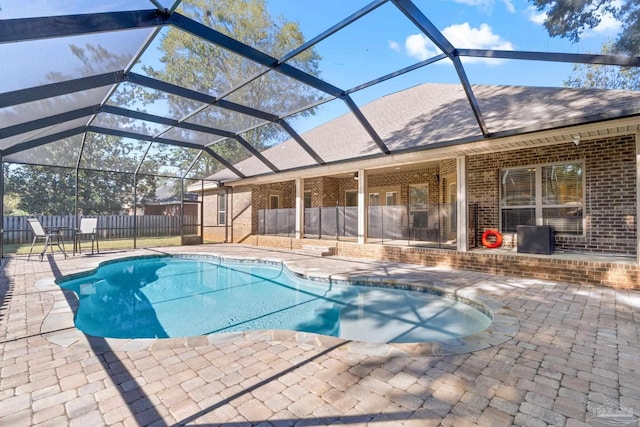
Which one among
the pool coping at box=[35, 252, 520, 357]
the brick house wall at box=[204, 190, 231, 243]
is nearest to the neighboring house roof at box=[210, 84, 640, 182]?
the brick house wall at box=[204, 190, 231, 243]

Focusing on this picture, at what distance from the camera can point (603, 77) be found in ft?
25.8

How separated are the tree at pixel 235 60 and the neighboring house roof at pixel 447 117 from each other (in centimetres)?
338

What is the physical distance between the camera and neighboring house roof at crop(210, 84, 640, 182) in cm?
608

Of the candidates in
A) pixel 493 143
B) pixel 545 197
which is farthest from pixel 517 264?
pixel 493 143

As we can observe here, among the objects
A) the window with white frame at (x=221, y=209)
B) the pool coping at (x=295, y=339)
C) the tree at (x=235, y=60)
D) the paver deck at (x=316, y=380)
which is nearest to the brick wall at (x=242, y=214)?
the window with white frame at (x=221, y=209)

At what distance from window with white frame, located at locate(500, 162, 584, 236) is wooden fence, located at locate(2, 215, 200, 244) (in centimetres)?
1269

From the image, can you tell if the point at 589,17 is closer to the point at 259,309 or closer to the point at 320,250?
the point at 259,309

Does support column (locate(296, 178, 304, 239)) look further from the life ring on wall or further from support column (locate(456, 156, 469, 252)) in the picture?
the life ring on wall

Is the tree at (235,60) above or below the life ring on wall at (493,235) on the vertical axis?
above

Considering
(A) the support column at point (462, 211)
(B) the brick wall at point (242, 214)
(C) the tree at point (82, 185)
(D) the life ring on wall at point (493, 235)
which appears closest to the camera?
(A) the support column at point (462, 211)

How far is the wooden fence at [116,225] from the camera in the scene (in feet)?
47.2

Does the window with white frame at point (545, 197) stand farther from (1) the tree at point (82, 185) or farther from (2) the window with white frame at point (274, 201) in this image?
(1) the tree at point (82, 185)

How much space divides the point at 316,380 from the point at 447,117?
8630 millimetres

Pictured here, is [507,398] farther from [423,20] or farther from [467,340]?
[423,20]
